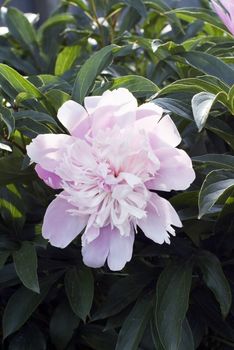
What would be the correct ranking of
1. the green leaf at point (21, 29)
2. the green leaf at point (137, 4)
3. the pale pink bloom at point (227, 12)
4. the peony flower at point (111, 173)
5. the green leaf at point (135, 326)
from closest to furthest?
the peony flower at point (111, 173)
the green leaf at point (135, 326)
the pale pink bloom at point (227, 12)
the green leaf at point (137, 4)
the green leaf at point (21, 29)

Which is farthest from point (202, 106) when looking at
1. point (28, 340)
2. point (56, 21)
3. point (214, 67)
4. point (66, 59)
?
point (56, 21)

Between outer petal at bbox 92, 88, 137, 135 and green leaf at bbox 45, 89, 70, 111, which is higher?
outer petal at bbox 92, 88, 137, 135

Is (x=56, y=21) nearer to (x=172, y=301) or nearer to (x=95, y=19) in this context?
(x=95, y=19)

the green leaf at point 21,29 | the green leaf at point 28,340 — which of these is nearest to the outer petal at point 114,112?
the green leaf at point 28,340

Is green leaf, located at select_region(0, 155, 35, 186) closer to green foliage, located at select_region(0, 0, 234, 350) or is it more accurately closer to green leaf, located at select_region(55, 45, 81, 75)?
green foliage, located at select_region(0, 0, 234, 350)

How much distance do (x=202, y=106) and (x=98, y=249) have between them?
7.0 inches

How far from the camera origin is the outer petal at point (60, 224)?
70 centimetres

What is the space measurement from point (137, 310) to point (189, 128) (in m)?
0.25

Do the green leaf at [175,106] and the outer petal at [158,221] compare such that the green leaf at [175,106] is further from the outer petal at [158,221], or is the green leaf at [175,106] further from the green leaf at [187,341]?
the green leaf at [187,341]

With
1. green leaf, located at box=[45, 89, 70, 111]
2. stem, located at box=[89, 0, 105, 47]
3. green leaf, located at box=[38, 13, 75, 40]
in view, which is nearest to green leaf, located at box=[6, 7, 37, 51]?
green leaf, located at box=[38, 13, 75, 40]

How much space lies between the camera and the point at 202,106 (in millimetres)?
714

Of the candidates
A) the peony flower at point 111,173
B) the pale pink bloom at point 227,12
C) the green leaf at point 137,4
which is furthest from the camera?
the green leaf at point 137,4

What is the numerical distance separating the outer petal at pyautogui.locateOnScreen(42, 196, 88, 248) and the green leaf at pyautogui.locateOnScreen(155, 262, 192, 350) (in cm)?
Result: 13

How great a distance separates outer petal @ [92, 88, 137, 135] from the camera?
2.26 feet
